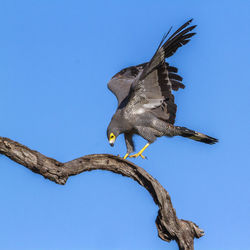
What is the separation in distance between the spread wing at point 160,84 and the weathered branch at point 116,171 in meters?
2.62

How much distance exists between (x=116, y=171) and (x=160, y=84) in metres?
2.90

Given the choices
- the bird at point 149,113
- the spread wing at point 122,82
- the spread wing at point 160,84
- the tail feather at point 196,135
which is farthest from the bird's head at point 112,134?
the tail feather at point 196,135

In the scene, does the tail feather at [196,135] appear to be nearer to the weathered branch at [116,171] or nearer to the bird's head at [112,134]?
the bird's head at [112,134]

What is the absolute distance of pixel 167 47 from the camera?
8.92 m

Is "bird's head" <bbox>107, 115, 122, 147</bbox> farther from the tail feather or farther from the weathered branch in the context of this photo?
the weathered branch

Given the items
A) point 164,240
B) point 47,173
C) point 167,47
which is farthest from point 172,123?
point 47,173

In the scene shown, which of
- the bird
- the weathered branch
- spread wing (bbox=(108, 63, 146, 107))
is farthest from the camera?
spread wing (bbox=(108, 63, 146, 107))

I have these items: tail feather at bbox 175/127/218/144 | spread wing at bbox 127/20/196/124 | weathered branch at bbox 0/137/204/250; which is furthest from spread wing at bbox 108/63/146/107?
weathered branch at bbox 0/137/204/250

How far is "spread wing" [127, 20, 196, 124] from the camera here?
8.91 meters

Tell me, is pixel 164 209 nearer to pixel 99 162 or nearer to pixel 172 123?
pixel 99 162

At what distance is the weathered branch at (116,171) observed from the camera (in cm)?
686

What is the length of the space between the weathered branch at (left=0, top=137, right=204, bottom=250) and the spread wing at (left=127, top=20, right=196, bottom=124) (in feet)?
8.60

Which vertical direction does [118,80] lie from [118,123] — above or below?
above

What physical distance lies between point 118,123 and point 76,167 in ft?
9.48
